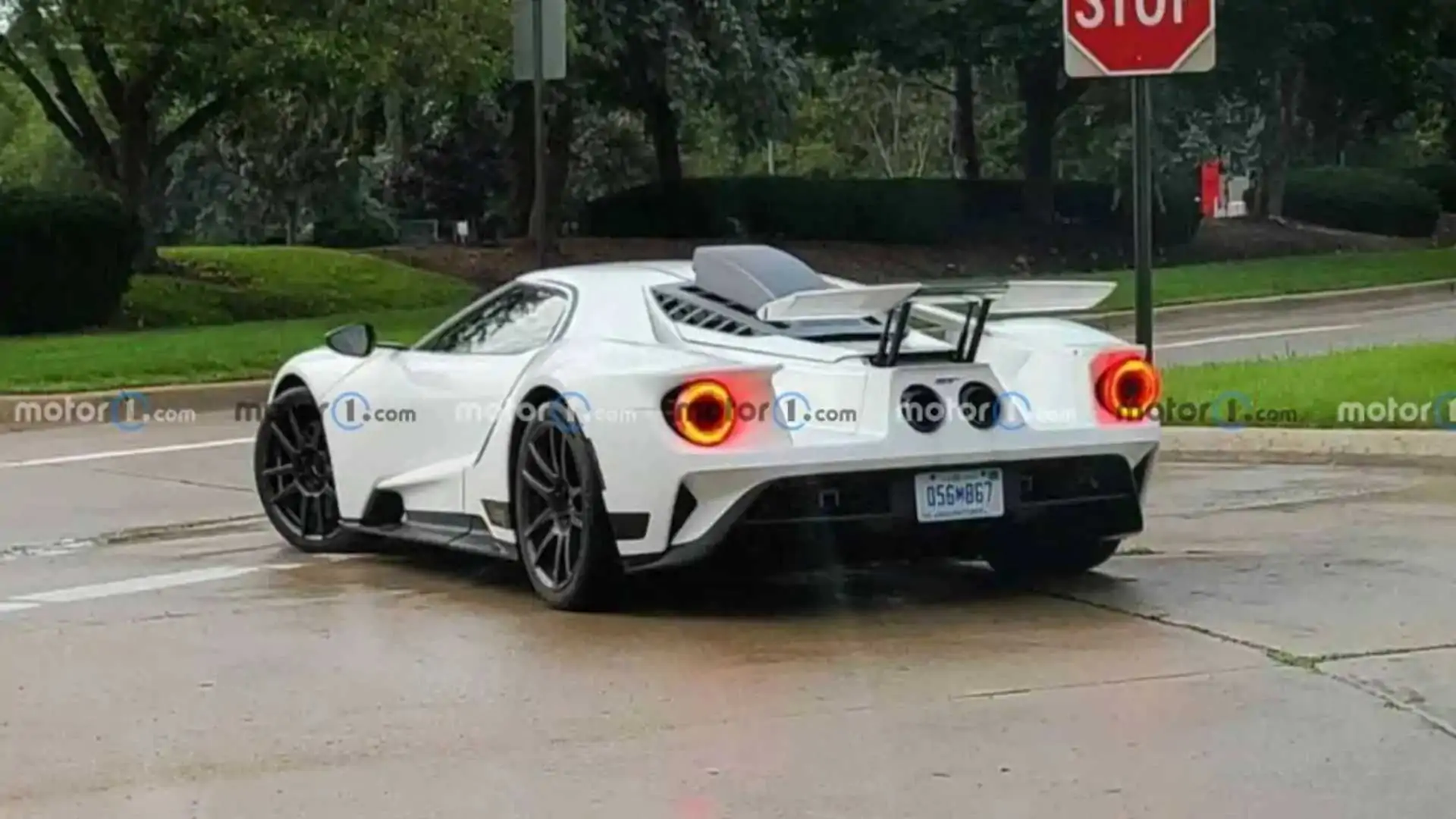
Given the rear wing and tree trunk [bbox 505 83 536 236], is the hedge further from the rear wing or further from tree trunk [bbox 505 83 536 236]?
the rear wing

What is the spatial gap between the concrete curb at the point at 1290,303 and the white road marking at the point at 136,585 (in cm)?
1423

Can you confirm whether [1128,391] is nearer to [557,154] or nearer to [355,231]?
[557,154]

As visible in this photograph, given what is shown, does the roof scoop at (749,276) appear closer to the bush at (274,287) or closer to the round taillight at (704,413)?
the round taillight at (704,413)

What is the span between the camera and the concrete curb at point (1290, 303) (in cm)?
2356

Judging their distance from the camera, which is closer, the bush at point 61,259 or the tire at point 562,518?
the tire at point 562,518

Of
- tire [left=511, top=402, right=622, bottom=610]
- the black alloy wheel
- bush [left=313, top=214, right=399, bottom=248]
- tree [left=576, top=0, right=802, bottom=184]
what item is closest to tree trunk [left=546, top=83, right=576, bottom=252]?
tree [left=576, top=0, right=802, bottom=184]

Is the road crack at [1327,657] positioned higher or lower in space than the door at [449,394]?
lower

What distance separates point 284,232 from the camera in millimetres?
49844

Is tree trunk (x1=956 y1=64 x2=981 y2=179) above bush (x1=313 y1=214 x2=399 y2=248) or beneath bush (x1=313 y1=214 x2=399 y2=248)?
above

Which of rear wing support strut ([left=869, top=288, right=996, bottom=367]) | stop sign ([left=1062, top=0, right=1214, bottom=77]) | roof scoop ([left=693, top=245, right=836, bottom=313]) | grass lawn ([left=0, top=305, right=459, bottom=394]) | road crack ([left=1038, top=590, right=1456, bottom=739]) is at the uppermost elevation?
stop sign ([left=1062, top=0, right=1214, bottom=77])

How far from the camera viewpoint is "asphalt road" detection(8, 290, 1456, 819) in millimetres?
5496

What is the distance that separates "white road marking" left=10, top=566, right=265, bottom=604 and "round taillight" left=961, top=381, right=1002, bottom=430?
335 centimetres

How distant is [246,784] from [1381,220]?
40085 millimetres

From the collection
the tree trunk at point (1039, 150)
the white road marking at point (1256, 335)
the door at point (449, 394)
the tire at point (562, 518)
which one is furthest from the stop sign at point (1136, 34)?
the tree trunk at point (1039, 150)
